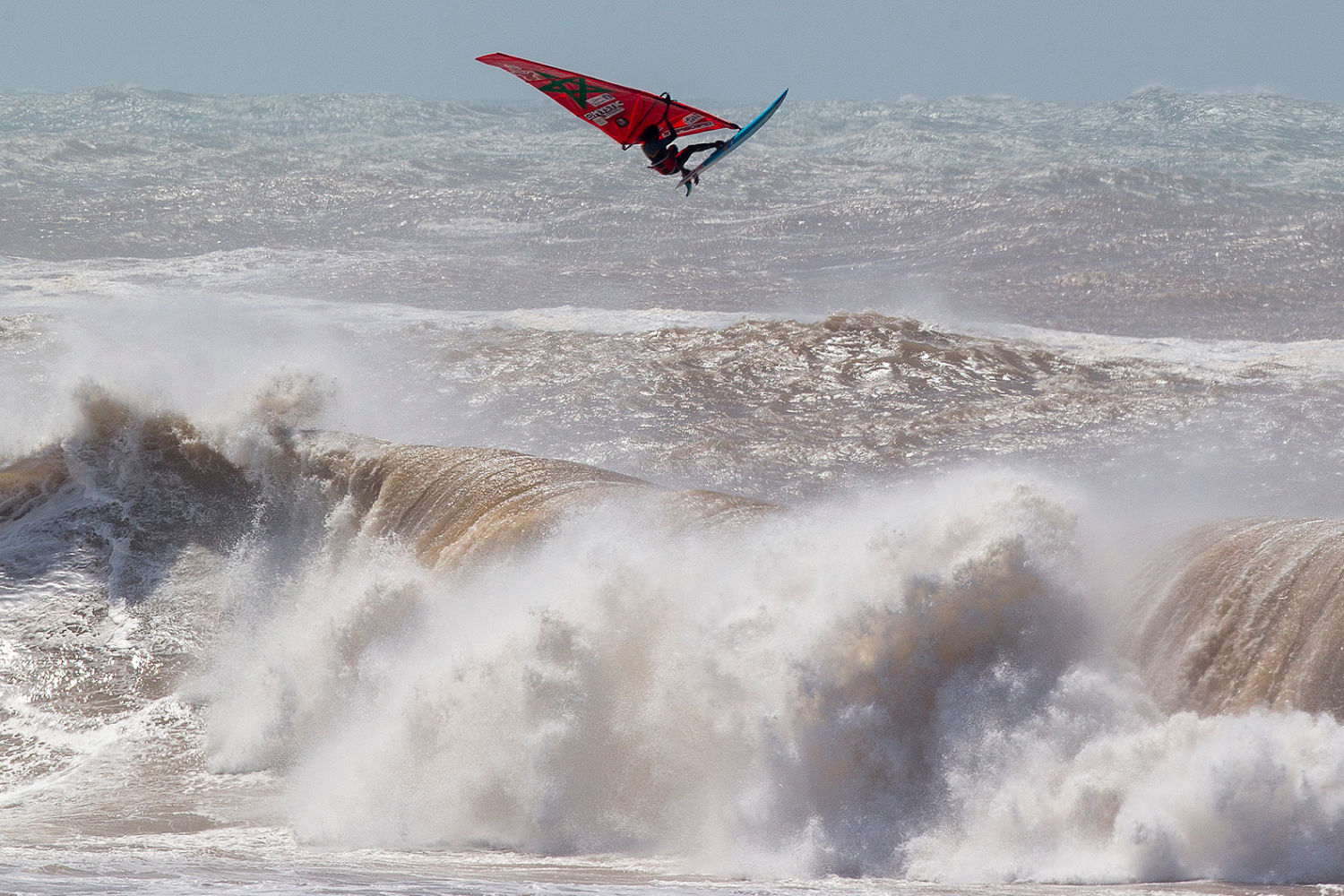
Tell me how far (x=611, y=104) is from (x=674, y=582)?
417cm

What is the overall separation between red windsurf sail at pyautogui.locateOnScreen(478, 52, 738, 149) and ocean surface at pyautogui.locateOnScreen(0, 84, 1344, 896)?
3011 mm

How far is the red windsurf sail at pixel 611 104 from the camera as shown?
1065 centimetres

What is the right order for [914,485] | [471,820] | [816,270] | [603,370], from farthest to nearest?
[816,270] < [603,370] < [914,485] < [471,820]

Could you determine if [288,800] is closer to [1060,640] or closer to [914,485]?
[1060,640]

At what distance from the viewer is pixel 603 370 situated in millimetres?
20312

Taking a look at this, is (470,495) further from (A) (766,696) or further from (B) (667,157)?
(A) (766,696)

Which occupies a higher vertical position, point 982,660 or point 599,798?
point 982,660

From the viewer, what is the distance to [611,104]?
35.4 feet

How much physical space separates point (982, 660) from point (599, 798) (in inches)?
93.5

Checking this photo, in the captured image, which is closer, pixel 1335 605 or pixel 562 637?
pixel 1335 605

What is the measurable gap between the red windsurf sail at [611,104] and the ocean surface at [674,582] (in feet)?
9.88

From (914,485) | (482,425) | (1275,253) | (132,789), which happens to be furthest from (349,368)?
(1275,253)

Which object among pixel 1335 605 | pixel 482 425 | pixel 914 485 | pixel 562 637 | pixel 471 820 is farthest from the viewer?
pixel 482 425

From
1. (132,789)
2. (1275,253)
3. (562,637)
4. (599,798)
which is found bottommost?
(132,789)
